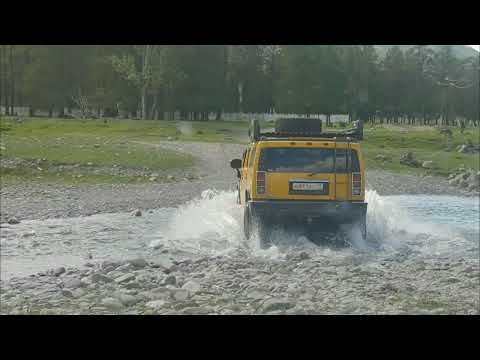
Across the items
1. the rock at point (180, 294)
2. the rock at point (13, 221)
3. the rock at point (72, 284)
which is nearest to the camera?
the rock at point (180, 294)

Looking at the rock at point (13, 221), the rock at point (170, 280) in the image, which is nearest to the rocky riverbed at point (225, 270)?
the rock at point (170, 280)

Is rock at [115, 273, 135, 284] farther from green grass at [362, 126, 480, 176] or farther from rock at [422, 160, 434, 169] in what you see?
rock at [422, 160, 434, 169]

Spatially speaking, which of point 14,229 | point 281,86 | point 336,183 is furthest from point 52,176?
point 281,86

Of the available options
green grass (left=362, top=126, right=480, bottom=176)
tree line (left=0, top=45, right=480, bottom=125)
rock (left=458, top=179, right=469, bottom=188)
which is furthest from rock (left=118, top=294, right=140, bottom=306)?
tree line (left=0, top=45, right=480, bottom=125)

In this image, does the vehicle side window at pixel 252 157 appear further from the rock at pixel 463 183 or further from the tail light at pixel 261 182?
the rock at pixel 463 183

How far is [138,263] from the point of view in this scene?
31.0ft

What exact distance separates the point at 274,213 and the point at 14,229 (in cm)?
657

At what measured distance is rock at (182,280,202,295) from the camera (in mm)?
7882

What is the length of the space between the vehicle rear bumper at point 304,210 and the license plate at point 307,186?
0.21m

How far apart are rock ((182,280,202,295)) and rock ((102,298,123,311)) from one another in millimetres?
975

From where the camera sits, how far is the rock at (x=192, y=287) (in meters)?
7.88

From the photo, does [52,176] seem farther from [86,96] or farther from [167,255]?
[86,96]

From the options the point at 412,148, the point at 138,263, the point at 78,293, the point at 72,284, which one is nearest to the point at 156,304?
the point at 78,293
